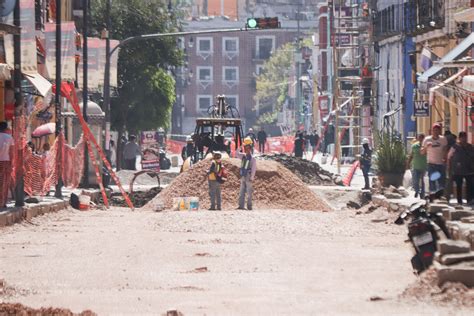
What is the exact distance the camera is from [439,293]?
1521 centimetres

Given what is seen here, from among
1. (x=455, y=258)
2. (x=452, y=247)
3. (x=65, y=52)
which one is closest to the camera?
(x=455, y=258)

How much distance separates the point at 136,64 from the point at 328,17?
153 ft

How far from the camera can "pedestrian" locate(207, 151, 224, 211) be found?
37.4 metres

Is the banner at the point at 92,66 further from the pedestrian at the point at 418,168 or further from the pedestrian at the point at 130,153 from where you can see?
the pedestrian at the point at 418,168

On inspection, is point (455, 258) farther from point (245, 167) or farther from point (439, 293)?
point (245, 167)

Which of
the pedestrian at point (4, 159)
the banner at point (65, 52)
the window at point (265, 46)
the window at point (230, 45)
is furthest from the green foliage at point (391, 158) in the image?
the window at point (265, 46)

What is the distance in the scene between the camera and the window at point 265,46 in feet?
541

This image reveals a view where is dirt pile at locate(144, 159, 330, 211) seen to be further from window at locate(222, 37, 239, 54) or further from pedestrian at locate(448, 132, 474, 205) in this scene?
window at locate(222, 37, 239, 54)

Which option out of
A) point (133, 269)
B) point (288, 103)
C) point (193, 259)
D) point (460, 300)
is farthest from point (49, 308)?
point (288, 103)

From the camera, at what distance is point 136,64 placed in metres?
71.1

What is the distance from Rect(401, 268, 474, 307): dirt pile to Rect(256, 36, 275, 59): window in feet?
490

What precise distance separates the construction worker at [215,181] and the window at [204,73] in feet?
412

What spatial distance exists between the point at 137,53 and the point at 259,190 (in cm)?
2987

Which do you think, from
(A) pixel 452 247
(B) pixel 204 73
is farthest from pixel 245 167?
(B) pixel 204 73
